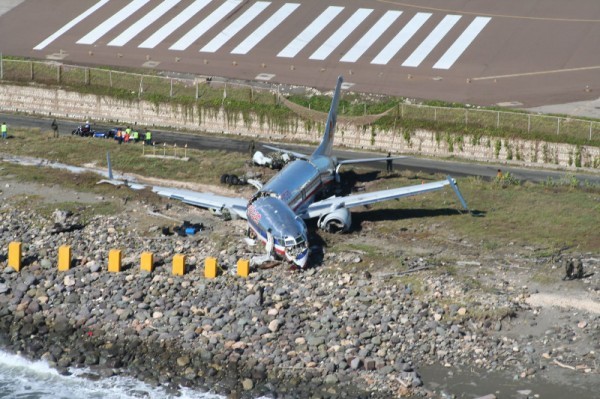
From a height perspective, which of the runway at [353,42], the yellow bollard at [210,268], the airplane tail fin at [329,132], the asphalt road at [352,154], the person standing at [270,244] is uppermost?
the runway at [353,42]

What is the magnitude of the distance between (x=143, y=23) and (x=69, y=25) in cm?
1032

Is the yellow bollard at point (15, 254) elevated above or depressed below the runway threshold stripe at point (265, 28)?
below

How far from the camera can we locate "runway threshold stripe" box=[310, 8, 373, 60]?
→ 12900cm

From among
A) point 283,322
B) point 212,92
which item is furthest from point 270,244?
point 212,92

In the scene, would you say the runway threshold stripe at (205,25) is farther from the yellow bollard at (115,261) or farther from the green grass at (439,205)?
the yellow bollard at (115,261)

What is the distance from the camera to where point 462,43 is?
128250 millimetres

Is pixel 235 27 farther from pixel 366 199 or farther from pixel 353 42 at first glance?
pixel 366 199

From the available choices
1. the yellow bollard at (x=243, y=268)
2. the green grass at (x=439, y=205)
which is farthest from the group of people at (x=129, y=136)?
the yellow bollard at (x=243, y=268)

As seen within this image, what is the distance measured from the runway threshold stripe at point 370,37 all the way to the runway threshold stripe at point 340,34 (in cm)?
221

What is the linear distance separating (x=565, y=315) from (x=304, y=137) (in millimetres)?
53381

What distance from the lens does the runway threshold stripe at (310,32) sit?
130 metres

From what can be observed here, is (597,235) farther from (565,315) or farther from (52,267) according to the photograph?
(52,267)

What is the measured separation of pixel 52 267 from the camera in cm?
8044

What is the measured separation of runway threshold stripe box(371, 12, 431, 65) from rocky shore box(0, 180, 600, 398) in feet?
160
